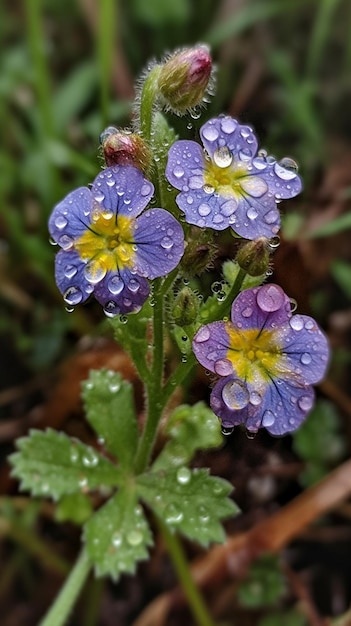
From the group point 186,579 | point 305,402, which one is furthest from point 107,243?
point 186,579

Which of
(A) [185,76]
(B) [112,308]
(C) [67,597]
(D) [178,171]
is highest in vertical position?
(A) [185,76]

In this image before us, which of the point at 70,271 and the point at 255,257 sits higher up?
the point at 70,271

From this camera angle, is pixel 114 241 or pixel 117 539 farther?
pixel 117 539

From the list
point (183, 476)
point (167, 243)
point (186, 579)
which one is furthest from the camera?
point (186, 579)

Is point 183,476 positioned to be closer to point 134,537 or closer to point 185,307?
point 134,537

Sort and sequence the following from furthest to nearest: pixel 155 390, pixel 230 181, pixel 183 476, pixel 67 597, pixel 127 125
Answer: pixel 127 125
pixel 67 597
pixel 183 476
pixel 155 390
pixel 230 181

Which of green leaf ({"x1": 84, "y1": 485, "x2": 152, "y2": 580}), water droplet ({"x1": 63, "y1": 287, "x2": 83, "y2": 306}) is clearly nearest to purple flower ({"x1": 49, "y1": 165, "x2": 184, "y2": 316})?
water droplet ({"x1": 63, "y1": 287, "x2": 83, "y2": 306})

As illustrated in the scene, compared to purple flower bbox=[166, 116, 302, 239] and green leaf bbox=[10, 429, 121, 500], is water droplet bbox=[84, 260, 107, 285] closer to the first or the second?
purple flower bbox=[166, 116, 302, 239]
